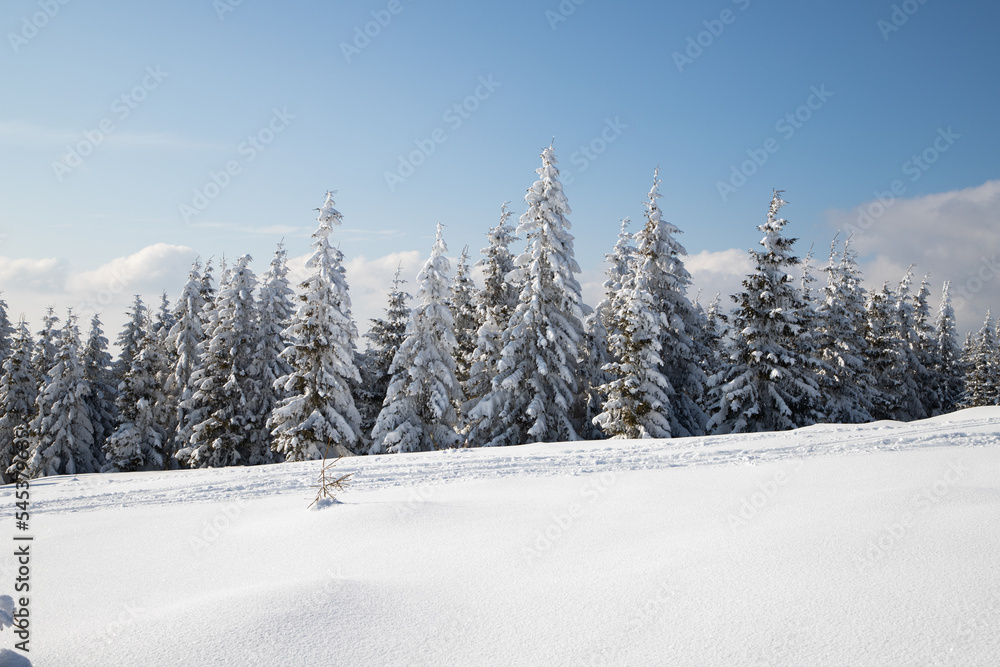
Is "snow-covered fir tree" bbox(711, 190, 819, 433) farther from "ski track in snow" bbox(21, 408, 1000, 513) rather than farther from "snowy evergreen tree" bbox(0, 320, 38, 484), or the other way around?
"snowy evergreen tree" bbox(0, 320, 38, 484)

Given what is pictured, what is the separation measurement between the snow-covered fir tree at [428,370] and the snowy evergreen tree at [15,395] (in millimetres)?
22734

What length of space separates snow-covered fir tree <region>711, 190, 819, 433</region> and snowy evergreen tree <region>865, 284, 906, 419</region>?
10146 millimetres

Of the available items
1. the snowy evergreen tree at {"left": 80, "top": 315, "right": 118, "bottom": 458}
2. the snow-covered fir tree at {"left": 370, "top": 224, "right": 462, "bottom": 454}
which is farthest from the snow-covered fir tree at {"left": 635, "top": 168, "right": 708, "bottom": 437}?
the snowy evergreen tree at {"left": 80, "top": 315, "right": 118, "bottom": 458}

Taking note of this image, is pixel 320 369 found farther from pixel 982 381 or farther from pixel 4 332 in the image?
pixel 982 381

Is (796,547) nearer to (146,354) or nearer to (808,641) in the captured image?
(808,641)

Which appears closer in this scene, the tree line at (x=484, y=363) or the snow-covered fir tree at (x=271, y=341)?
the tree line at (x=484, y=363)

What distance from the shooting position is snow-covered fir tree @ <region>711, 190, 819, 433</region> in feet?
69.0

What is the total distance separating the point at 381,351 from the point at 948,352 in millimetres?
47491

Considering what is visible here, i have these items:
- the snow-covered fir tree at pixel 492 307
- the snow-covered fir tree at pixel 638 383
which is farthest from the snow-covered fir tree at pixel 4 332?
the snow-covered fir tree at pixel 638 383

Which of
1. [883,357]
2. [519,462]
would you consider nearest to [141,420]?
[519,462]

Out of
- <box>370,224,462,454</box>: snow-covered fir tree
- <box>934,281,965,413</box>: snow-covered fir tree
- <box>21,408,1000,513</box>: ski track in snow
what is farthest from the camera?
<box>934,281,965,413</box>: snow-covered fir tree

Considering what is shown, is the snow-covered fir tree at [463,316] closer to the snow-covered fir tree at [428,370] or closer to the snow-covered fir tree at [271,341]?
the snow-covered fir tree at [428,370]

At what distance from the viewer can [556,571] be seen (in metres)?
5.52

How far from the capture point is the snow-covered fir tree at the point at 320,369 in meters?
21.6
